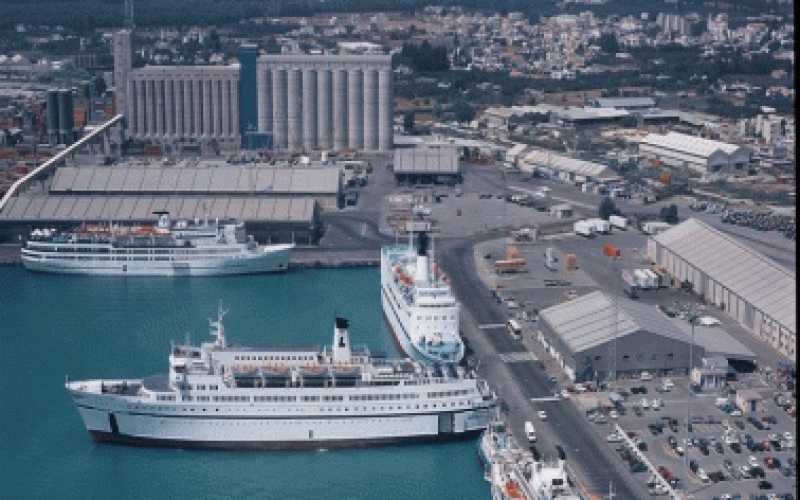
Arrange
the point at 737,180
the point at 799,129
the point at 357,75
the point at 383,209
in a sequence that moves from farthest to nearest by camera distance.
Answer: the point at 357,75, the point at 737,180, the point at 383,209, the point at 799,129

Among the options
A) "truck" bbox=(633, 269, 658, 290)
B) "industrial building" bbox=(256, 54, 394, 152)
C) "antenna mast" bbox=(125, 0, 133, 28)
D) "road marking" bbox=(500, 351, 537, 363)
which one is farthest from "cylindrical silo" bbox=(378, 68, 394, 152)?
"antenna mast" bbox=(125, 0, 133, 28)

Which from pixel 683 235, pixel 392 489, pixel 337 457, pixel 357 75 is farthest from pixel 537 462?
pixel 357 75

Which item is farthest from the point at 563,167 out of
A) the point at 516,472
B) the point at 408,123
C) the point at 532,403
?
the point at 516,472

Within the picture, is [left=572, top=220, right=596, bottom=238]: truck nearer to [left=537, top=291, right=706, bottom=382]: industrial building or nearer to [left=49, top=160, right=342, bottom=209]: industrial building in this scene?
[left=49, top=160, right=342, bottom=209]: industrial building

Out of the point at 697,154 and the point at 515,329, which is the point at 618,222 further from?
the point at 515,329

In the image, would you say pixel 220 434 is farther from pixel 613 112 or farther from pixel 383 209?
pixel 613 112

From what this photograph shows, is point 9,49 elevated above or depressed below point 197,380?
above

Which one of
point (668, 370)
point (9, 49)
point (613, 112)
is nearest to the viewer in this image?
point (668, 370)
